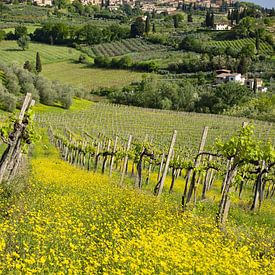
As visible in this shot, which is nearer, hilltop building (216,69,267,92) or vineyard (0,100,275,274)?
vineyard (0,100,275,274)

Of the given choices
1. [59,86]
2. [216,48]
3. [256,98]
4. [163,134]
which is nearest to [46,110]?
[59,86]

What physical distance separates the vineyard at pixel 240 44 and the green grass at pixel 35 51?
161 feet

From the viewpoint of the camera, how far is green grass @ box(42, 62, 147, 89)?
113438 mm

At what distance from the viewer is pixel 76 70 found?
407 feet

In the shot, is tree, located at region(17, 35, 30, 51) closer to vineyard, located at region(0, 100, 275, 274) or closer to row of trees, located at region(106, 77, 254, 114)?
row of trees, located at region(106, 77, 254, 114)

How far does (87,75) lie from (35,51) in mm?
25922

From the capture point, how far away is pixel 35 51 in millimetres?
136750

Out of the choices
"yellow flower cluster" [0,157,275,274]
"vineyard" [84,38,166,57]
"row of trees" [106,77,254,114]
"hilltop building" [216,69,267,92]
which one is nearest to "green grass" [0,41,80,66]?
"vineyard" [84,38,166,57]

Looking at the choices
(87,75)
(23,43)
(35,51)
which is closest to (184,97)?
(87,75)

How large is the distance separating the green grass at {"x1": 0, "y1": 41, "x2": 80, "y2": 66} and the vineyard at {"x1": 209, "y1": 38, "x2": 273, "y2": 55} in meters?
49.1

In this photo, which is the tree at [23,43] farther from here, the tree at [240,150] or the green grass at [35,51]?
the tree at [240,150]

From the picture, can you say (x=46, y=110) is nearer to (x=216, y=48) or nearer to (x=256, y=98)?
(x=256, y=98)

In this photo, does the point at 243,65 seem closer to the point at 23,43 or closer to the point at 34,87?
the point at 23,43

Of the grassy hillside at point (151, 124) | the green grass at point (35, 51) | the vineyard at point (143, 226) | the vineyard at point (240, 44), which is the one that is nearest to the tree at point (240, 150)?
the vineyard at point (143, 226)
